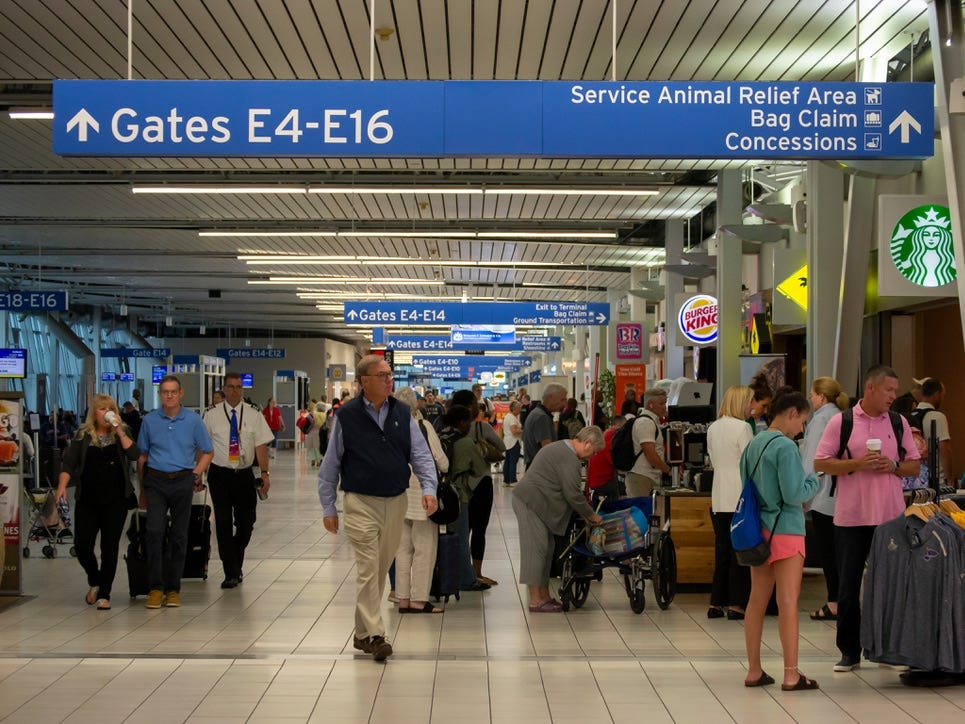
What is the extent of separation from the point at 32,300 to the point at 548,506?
636 inches

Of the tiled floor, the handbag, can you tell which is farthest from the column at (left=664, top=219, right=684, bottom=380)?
the tiled floor

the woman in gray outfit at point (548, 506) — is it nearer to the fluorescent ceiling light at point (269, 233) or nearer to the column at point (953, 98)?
the column at point (953, 98)

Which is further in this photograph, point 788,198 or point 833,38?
point 788,198

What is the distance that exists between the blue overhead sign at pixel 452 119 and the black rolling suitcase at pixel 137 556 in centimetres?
291

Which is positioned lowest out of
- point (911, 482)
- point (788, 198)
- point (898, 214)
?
point (911, 482)

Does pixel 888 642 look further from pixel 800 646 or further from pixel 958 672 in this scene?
pixel 800 646

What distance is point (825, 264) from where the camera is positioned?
11469mm

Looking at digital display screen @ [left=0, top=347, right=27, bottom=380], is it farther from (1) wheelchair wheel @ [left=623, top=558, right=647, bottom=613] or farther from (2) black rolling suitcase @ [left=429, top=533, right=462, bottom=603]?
(1) wheelchair wheel @ [left=623, top=558, right=647, bottom=613]

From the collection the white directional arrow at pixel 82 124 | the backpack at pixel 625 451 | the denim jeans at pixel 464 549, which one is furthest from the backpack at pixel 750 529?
the backpack at pixel 625 451

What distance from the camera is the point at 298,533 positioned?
1343 cm

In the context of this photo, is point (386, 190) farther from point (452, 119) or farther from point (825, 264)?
point (452, 119)

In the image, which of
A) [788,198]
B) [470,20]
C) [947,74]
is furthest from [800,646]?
[788,198]

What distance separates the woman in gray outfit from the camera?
26.9ft

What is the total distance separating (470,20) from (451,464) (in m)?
3.35
